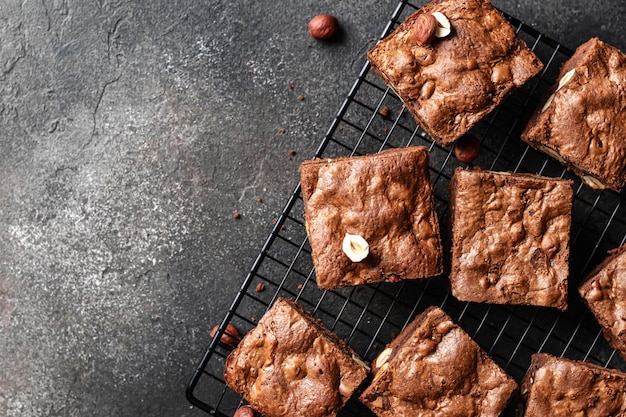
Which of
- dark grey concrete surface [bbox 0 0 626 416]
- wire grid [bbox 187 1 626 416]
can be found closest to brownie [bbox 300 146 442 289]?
wire grid [bbox 187 1 626 416]

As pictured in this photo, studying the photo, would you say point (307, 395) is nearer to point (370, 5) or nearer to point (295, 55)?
point (295, 55)

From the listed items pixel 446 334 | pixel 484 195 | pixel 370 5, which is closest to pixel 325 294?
pixel 446 334

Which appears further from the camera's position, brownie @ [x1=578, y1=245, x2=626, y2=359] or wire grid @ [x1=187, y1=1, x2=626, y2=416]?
wire grid @ [x1=187, y1=1, x2=626, y2=416]

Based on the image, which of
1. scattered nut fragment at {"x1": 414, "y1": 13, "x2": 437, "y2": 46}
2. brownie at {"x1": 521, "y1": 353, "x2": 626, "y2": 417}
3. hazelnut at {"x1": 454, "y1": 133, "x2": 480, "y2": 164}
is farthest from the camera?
hazelnut at {"x1": 454, "y1": 133, "x2": 480, "y2": 164}

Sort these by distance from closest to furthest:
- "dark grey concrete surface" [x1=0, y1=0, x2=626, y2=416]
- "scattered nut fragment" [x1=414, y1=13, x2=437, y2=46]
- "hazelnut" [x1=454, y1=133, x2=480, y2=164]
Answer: "scattered nut fragment" [x1=414, y1=13, x2=437, y2=46] < "hazelnut" [x1=454, y1=133, x2=480, y2=164] < "dark grey concrete surface" [x1=0, y1=0, x2=626, y2=416]

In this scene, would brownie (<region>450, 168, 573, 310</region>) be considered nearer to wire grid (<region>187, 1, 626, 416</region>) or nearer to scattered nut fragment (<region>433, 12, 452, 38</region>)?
wire grid (<region>187, 1, 626, 416</region>)

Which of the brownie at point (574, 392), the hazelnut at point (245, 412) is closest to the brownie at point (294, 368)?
the hazelnut at point (245, 412)
